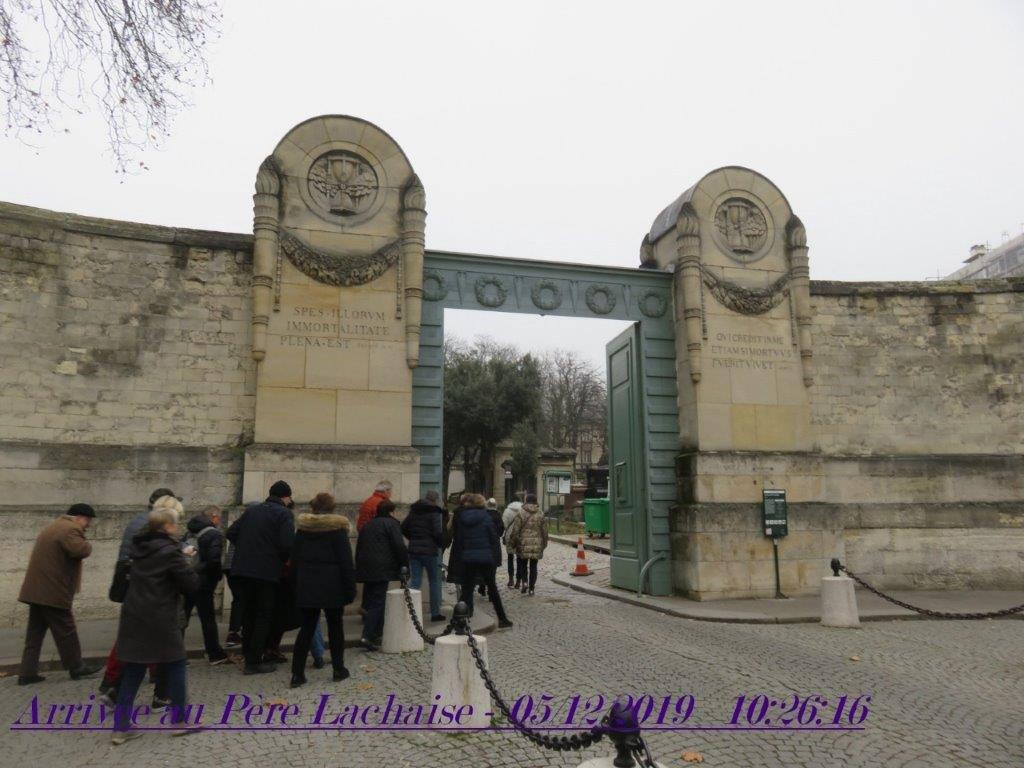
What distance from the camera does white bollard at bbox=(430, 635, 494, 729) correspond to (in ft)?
16.0

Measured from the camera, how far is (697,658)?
704cm

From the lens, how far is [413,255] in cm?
1033

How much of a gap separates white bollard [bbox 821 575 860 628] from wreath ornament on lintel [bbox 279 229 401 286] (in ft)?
23.2

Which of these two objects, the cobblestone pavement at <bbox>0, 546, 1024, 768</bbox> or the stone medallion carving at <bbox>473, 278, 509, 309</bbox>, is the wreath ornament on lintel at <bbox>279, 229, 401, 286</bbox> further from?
the cobblestone pavement at <bbox>0, 546, 1024, 768</bbox>

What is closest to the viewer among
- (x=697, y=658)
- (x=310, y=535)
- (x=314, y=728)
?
(x=314, y=728)

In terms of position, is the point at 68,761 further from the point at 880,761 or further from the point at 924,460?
the point at 924,460

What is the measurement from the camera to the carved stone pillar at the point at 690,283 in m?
11.3

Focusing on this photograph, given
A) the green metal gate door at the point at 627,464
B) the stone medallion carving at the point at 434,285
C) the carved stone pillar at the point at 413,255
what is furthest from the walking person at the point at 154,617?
the green metal gate door at the point at 627,464

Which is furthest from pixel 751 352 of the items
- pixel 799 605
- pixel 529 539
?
pixel 529 539

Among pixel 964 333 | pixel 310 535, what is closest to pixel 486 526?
pixel 310 535

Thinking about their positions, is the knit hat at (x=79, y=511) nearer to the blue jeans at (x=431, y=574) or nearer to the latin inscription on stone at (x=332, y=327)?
the blue jeans at (x=431, y=574)

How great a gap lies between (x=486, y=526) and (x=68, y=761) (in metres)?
4.76

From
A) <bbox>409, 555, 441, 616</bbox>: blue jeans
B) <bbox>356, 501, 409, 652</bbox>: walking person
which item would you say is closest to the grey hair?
<bbox>356, 501, 409, 652</bbox>: walking person

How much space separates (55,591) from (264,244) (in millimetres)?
5103
